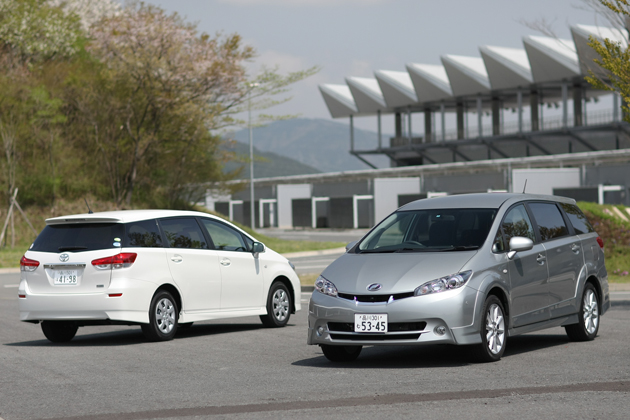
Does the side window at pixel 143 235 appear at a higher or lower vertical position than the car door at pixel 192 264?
higher

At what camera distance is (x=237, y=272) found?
468 inches

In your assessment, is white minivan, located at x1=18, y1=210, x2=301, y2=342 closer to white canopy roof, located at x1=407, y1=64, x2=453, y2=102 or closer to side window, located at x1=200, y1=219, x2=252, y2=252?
side window, located at x1=200, y1=219, x2=252, y2=252

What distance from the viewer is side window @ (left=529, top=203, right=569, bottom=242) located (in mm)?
9843

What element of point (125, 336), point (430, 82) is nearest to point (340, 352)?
point (125, 336)

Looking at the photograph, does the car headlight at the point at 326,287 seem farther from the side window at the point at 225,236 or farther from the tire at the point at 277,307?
the tire at the point at 277,307

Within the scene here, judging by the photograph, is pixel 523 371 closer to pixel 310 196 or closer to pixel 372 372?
pixel 372 372

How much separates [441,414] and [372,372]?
205 cm

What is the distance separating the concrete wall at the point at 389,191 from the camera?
60688 mm

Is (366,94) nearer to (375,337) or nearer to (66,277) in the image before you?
(66,277)

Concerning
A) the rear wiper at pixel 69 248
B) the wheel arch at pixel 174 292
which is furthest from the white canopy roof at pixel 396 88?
the rear wiper at pixel 69 248

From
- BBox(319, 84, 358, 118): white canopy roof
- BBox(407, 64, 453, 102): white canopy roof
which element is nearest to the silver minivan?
BBox(407, 64, 453, 102): white canopy roof

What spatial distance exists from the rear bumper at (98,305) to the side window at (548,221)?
15.6 ft

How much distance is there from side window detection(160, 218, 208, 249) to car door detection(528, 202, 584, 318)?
446 centimetres

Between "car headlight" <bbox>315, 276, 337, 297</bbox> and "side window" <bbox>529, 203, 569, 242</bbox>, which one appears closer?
"car headlight" <bbox>315, 276, 337, 297</bbox>
